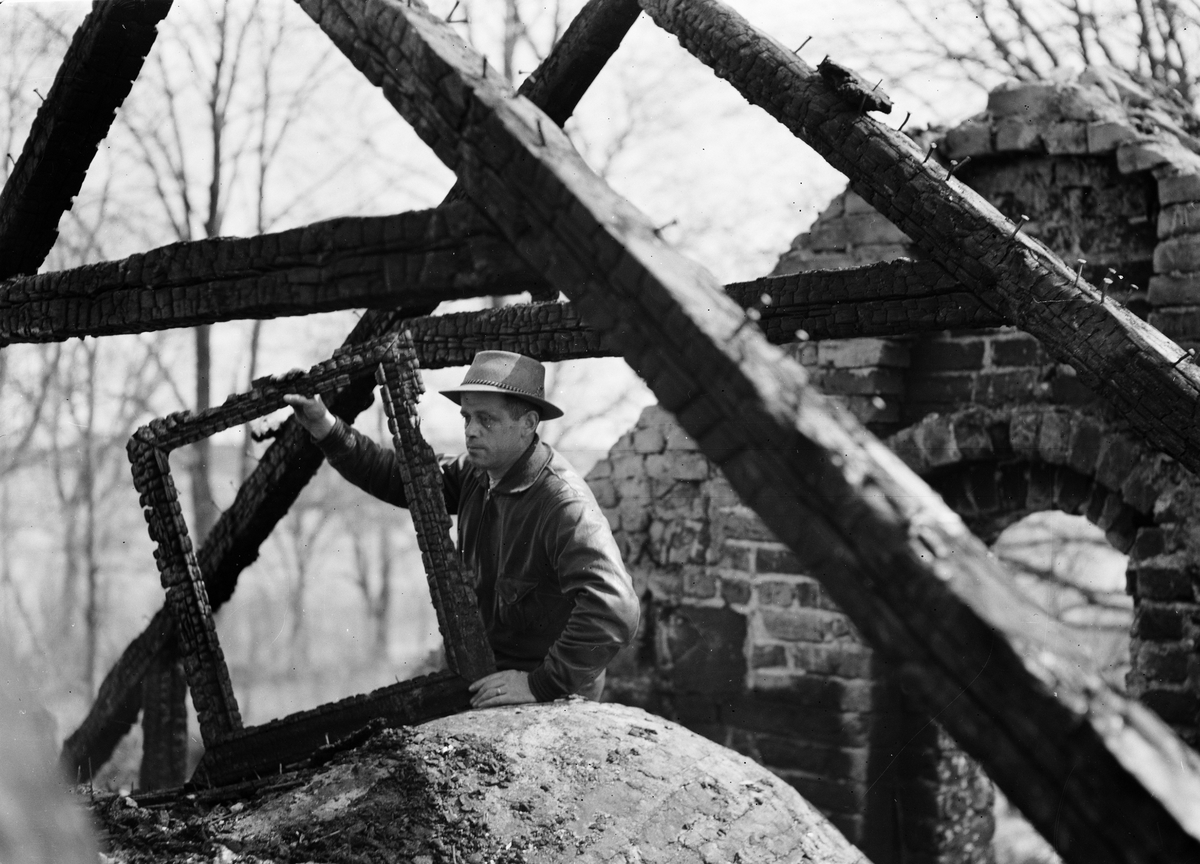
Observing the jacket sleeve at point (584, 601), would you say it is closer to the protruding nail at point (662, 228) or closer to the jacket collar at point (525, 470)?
the jacket collar at point (525, 470)

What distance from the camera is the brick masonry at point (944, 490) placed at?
14.5 ft

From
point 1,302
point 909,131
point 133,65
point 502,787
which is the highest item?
point 909,131

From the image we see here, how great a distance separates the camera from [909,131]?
514cm

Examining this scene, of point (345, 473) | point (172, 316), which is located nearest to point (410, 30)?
point (172, 316)

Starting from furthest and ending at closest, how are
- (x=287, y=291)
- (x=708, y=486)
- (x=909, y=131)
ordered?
1. (x=708, y=486)
2. (x=909, y=131)
3. (x=287, y=291)

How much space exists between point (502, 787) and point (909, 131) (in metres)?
4.12

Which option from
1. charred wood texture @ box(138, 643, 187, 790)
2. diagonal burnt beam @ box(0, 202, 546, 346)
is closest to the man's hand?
diagonal burnt beam @ box(0, 202, 546, 346)

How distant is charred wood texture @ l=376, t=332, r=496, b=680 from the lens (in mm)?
2723

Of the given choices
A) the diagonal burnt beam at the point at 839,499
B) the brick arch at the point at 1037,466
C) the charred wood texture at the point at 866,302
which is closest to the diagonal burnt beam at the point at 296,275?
the diagonal burnt beam at the point at 839,499

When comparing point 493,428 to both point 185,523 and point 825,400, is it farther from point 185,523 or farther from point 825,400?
point 825,400

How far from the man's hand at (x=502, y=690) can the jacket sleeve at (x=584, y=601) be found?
0.9 inches

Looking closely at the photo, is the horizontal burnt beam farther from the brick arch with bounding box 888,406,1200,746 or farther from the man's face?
the brick arch with bounding box 888,406,1200,746

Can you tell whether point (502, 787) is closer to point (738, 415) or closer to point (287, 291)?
point (287, 291)

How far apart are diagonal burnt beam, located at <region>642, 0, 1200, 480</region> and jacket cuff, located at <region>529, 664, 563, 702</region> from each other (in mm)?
1335
